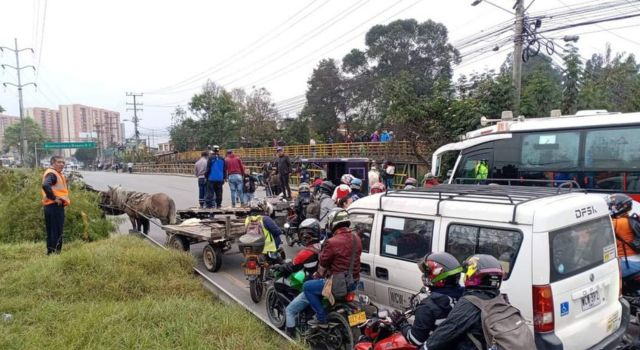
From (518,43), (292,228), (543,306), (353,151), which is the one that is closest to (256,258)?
(292,228)

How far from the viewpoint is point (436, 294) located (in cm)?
321

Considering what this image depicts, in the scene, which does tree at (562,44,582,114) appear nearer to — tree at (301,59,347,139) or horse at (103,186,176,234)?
horse at (103,186,176,234)

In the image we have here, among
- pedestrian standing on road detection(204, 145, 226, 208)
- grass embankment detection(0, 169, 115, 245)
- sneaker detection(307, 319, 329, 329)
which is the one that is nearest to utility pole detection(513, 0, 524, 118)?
pedestrian standing on road detection(204, 145, 226, 208)

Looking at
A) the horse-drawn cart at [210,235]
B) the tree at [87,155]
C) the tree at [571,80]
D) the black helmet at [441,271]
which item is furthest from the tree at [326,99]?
the tree at [87,155]

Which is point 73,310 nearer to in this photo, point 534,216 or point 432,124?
point 534,216

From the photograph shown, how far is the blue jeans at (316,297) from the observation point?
4.70 m

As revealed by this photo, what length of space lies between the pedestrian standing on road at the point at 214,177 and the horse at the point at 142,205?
1680mm

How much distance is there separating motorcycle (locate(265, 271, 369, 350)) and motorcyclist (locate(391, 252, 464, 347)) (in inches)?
46.3

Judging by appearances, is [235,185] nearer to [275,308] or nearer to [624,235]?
[275,308]

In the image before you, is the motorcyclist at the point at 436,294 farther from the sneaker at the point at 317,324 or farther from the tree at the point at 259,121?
→ the tree at the point at 259,121

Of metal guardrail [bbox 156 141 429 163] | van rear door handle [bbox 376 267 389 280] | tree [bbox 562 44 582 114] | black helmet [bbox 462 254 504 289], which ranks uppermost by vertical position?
tree [bbox 562 44 582 114]

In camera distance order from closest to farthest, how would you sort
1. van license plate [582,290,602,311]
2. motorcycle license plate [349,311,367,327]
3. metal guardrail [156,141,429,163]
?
van license plate [582,290,602,311] < motorcycle license plate [349,311,367,327] < metal guardrail [156,141,429,163]

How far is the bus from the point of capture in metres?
7.72

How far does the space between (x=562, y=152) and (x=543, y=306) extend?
6128mm
